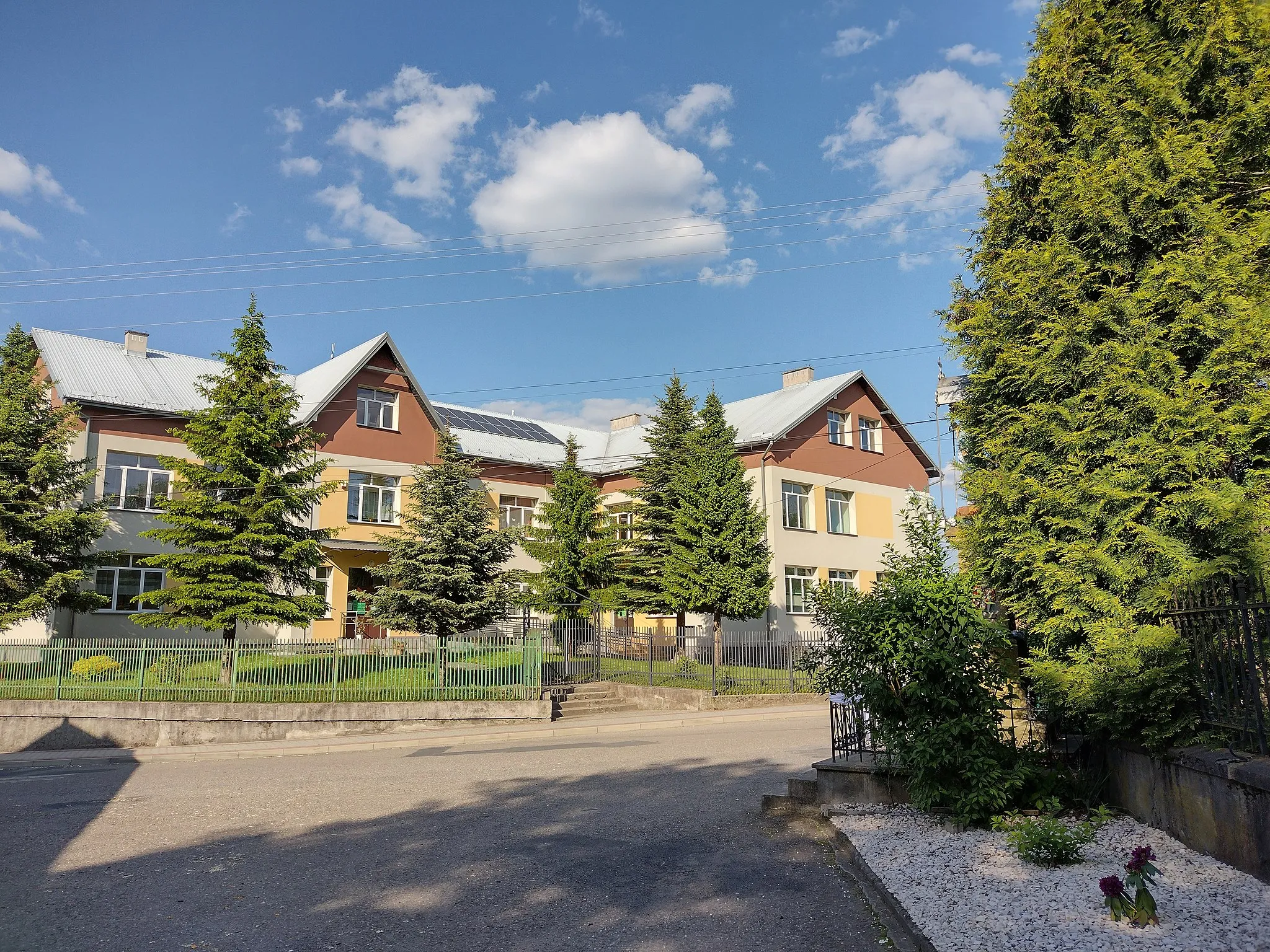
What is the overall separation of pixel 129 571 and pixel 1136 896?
27.1 metres

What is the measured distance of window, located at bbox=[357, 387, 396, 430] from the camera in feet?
99.4

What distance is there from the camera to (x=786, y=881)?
21.9ft

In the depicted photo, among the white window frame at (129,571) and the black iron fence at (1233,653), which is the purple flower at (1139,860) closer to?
the black iron fence at (1233,653)

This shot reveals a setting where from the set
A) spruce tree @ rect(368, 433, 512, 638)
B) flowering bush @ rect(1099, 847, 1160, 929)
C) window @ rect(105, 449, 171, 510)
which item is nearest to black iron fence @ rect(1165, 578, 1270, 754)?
flowering bush @ rect(1099, 847, 1160, 929)

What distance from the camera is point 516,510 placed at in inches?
1357

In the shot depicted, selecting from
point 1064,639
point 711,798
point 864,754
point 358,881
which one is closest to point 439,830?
point 358,881

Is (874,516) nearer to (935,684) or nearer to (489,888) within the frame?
(935,684)

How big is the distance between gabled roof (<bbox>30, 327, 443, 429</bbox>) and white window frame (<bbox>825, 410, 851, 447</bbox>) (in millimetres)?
15088

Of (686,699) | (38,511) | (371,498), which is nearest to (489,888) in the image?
(686,699)

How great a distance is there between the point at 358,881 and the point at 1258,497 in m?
7.26

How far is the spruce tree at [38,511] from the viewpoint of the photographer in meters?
20.7

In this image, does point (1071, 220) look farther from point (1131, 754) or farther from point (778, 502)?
point (778, 502)

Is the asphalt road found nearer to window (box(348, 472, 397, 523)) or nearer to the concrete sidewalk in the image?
the concrete sidewalk

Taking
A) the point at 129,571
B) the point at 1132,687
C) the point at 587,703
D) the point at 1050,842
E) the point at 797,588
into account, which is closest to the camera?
the point at 1050,842
